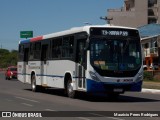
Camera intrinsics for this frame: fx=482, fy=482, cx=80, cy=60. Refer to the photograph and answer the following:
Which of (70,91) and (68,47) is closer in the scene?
(70,91)

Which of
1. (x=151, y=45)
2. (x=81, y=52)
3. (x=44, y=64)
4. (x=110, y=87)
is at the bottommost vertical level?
(x=110, y=87)

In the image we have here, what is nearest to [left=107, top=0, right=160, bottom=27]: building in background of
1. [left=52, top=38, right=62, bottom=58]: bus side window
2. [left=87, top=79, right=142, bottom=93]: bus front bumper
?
[left=52, top=38, right=62, bottom=58]: bus side window

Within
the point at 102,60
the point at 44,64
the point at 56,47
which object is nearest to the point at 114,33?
the point at 102,60

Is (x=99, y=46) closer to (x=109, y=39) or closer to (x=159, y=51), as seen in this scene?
(x=109, y=39)

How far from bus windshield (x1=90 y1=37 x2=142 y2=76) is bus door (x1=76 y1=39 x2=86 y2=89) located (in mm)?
640

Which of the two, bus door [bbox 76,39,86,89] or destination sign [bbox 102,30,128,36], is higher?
destination sign [bbox 102,30,128,36]

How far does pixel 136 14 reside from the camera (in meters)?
95.7

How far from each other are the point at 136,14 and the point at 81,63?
74920 millimetres

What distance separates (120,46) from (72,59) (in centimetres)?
263

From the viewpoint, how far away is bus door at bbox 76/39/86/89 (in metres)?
21.9

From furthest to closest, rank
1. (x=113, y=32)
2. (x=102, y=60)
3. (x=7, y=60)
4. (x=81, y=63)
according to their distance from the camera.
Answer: (x=7, y=60), (x=81, y=63), (x=113, y=32), (x=102, y=60)

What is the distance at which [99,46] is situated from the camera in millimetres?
21547

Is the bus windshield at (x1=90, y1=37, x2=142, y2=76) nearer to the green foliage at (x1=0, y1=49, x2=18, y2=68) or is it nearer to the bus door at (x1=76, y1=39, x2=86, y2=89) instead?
the bus door at (x1=76, y1=39, x2=86, y2=89)

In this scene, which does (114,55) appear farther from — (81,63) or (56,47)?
(56,47)
